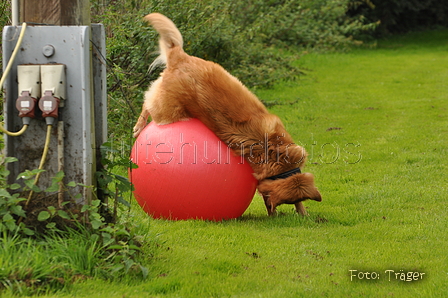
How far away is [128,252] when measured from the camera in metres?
3.61

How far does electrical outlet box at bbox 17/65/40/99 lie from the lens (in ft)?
11.7

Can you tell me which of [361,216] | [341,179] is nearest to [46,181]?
[361,216]

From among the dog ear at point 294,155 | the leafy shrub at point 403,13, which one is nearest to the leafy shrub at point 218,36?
the dog ear at point 294,155

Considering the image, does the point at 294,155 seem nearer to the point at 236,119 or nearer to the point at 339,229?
the point at 236,119

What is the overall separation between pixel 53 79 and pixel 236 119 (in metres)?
2.22

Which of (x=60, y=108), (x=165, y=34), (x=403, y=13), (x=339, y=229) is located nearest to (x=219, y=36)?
(x=165, y=34)

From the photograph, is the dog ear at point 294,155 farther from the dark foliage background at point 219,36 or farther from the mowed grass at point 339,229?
the dark foliage background at point 219,36

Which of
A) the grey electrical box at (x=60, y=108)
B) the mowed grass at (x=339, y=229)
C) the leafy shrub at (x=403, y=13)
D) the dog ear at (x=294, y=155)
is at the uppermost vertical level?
the leafy shrub at (x=403, y=13)

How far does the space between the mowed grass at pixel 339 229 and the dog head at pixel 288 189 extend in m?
0.28

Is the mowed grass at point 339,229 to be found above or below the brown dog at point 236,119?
below

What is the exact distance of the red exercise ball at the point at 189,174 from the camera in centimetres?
518

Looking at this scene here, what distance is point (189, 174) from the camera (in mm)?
5168

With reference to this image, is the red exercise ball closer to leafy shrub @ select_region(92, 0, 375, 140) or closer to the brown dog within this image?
the brown dog

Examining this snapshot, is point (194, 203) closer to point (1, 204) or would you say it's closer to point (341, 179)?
point (1, 204)
